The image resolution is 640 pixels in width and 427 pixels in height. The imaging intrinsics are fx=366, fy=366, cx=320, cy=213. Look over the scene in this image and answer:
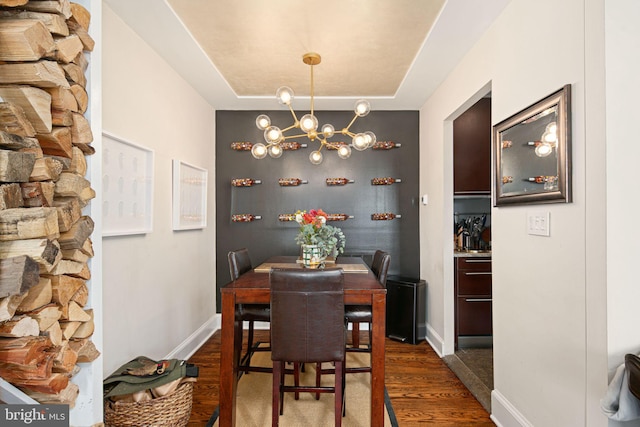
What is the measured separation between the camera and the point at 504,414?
2223 millimetres

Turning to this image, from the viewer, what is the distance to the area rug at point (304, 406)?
2320 millimetres

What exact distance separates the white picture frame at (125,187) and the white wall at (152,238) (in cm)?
6

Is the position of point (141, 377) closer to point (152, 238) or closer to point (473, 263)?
point (152, 238)

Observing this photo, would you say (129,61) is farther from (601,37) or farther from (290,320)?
(601,37)

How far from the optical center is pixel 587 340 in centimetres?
152

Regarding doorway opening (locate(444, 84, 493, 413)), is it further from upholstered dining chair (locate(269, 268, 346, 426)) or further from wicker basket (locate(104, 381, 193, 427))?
wicker basket (locate(104, 381, 193, 427))

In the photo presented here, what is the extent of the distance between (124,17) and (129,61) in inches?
10.3

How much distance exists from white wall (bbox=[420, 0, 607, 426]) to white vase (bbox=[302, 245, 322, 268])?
1.20 m

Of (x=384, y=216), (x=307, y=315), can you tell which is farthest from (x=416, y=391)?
(x=384, y=216)

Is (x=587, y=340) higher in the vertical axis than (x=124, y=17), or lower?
lower

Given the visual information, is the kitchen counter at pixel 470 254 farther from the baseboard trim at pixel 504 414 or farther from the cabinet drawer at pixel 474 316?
the baseboard trim at pixel 504 414

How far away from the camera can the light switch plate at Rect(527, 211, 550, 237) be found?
1.82 metres

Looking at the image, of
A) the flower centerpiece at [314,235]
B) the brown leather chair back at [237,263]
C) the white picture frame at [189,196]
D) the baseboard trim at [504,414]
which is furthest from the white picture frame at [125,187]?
the baseboard trim at [504,414]

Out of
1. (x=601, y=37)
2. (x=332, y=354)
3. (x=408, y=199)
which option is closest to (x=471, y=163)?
(x=408, y=199)
